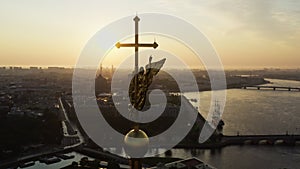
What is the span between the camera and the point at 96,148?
582 centimetres

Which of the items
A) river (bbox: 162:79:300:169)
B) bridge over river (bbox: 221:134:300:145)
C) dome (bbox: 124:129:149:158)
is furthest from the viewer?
bridge over river (bbox: 221:134:300:145)

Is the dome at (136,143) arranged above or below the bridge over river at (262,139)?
above

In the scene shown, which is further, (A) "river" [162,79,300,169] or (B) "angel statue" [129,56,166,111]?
(A) "river" [162,79,300,169]

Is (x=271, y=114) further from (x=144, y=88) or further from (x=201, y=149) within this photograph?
(x=144, y=88)

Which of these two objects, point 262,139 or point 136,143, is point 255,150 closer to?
point 262,139

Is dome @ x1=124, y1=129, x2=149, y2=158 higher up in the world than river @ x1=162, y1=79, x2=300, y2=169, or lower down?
higher up

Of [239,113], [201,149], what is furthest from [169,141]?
[239,113]

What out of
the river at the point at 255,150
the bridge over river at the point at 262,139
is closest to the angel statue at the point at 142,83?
the river at the point at 255,150

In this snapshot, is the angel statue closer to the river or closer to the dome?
the dome

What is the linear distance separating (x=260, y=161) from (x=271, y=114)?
4888mm

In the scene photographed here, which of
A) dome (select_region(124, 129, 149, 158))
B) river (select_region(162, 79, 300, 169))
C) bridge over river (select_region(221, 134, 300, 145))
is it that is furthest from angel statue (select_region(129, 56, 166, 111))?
bridge over river (select_region(221, 134, 300, 145))

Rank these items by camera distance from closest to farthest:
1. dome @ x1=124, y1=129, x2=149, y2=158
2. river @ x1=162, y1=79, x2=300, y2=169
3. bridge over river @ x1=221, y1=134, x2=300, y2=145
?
1. dome @ x1=124, y1=129, x2=149, y2=158
2. river @ x1=162, y1=79, x2=300, y2=169
3. bridge over river @ x1=221, y1=134, x2=300, y2=145

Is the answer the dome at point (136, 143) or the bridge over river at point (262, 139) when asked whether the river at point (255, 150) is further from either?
the dome at point (136, 143)

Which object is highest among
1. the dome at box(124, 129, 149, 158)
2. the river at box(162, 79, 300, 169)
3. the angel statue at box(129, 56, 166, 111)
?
the angel statue at box(129, 56, 166, 111)
